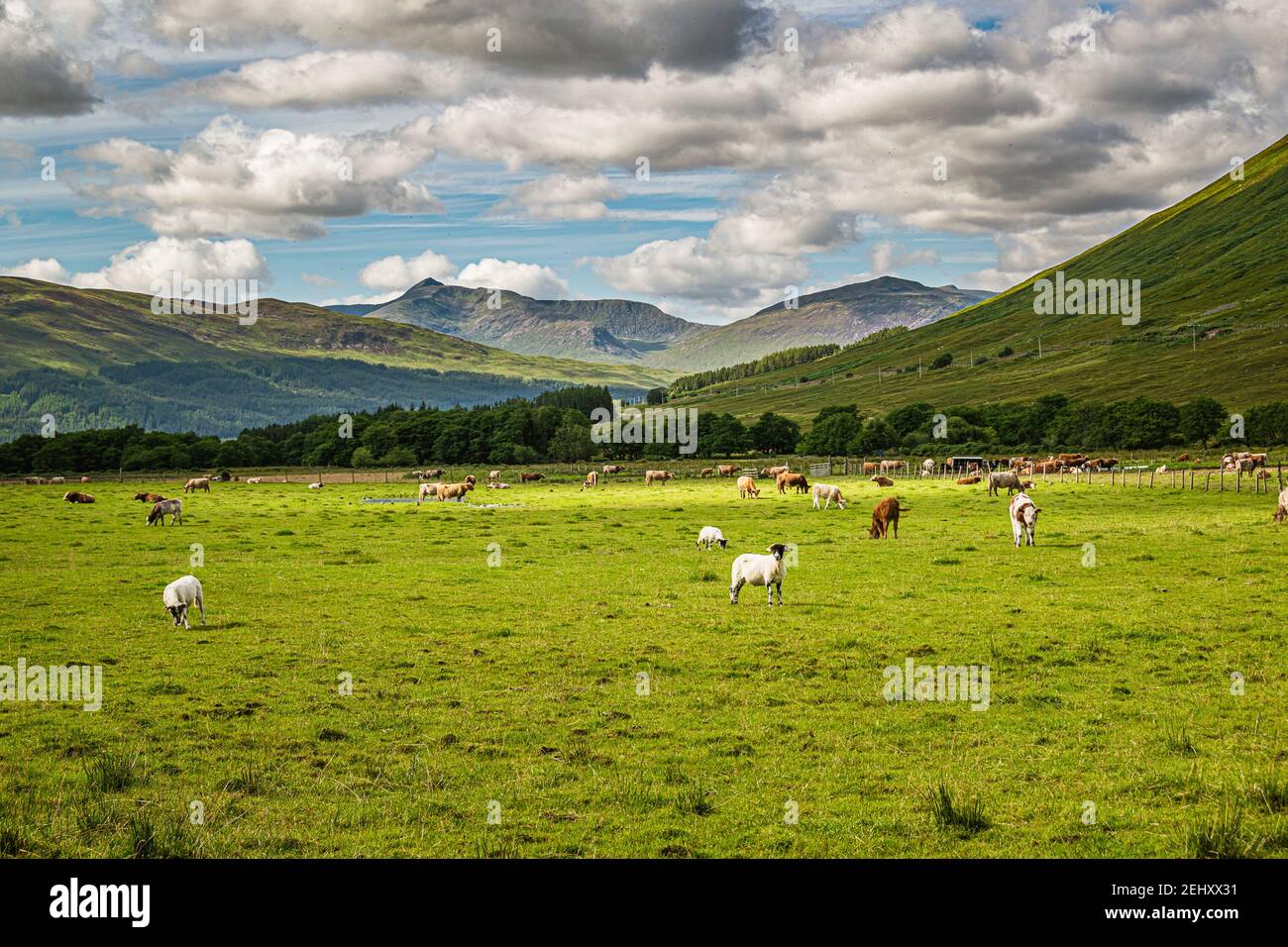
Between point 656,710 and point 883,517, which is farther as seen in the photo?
point 883,517

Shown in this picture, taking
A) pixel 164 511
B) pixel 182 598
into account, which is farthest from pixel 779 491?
pixel 182 598

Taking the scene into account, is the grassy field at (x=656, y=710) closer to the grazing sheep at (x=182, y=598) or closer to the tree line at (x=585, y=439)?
the grazing sheep at (x=182, y=598)

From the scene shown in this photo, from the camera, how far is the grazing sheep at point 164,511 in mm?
50062

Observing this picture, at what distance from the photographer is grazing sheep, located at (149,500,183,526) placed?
1971 inches

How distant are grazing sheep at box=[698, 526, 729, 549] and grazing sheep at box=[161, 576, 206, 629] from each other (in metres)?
18.6

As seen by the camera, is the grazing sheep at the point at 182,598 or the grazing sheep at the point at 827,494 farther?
the grazing sheep at the point at 827,494

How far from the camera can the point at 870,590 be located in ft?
84.1

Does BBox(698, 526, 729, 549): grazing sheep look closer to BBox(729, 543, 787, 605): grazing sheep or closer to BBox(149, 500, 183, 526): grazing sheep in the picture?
BBox(729, 543, 787, 605): grazing sheep

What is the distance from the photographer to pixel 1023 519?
114 ft

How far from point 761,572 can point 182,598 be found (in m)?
13.8

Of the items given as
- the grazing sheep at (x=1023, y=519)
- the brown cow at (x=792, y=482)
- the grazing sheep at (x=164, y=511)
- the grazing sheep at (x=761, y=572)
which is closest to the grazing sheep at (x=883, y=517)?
the grazing sheep at (x=1023, y=519)

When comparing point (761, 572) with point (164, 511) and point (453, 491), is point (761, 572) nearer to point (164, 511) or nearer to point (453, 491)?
point (164, 511)

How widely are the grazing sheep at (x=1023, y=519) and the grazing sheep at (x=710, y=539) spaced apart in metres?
10.7
